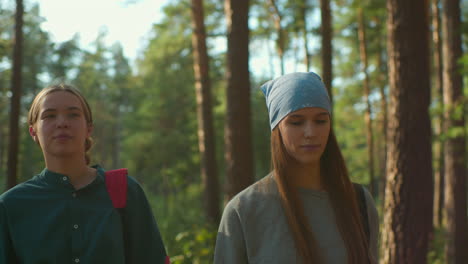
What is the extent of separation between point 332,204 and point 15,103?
32.0ft

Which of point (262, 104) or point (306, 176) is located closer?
point (306, 176)

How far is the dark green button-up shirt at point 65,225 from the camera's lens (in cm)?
242

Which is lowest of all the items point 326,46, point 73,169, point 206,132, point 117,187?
point 206,132

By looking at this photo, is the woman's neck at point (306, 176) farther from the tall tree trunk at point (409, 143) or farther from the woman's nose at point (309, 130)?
the tall tree trunk at point (409, 143)

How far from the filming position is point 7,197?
252 centimetres

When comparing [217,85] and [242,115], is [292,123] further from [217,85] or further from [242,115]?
[217,85]

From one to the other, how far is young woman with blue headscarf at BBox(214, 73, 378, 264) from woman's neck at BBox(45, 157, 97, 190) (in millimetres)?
844

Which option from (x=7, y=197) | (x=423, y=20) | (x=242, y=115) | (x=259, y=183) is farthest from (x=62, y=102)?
(x=242, y=115)

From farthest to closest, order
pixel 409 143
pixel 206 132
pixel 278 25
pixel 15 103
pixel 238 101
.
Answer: pixel 278 25 → pixel 206 132 → pixel 15 103 → pixel 238 101 → pixel 409 143

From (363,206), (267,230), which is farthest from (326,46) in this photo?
(267,230)

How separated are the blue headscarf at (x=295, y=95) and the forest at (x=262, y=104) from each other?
338 cm

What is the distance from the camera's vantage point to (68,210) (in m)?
2.51

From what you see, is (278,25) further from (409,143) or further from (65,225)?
(65,225)

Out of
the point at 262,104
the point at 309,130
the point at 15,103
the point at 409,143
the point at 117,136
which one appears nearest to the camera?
the point at 309,130
